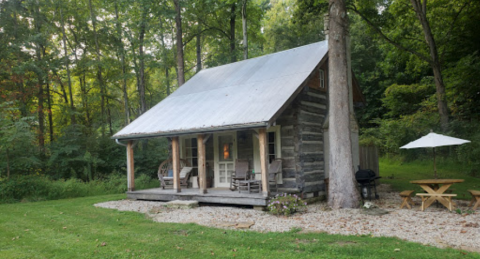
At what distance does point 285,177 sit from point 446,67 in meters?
14.0

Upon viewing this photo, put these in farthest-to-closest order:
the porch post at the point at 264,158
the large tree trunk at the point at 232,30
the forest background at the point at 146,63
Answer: the large tree trunk at the point at 232,30, the forest background at the point at 146,63, the porch post at the point at 264,158

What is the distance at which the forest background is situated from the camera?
50.7ft

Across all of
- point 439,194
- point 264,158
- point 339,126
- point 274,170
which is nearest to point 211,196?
point 274,170

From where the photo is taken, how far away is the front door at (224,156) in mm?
12109

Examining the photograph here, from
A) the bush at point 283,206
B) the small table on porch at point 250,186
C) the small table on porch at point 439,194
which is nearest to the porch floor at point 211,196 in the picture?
the small table on porch at point 250,186

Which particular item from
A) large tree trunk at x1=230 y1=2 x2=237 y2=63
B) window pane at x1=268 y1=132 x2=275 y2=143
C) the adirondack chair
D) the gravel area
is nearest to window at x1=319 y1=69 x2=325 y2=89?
window pane at x1=268 y1=132 x2=275 y2=143

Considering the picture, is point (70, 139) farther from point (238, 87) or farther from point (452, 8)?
point (452, 8)

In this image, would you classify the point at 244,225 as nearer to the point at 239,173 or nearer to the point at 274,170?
the point at 274,170

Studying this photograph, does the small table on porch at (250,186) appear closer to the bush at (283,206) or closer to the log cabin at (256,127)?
the log cabin at (256,127)

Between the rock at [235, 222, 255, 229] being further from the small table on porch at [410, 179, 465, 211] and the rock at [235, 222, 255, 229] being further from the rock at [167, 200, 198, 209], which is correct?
the small table on porch at [410, 179, 465, 211]

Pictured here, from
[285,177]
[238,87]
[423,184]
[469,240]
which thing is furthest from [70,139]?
[469,240]

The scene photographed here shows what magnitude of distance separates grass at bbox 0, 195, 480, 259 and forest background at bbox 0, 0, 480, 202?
6132mm

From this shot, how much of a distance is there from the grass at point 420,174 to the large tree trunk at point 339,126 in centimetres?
426

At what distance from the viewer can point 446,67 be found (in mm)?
19281
